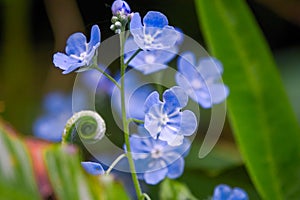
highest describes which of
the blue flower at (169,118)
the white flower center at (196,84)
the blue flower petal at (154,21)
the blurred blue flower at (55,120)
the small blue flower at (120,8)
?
the small blue flower at (120,8)

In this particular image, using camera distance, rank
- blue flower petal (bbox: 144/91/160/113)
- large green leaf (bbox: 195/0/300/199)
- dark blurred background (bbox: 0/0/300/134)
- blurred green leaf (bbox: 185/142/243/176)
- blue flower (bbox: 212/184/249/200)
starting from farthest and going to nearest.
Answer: dark blurred background (bbox: 0/0/300/134) < blurred green leaf (bbox: 185/142/243/176) < large green leaf (bbox: 195/0/300/199) < blue flower (bbox: 212/184/249/200) < blue flower petal (bbox: 144/91/160/113)

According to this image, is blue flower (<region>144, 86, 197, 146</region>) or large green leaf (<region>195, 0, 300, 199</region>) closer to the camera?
blue flower (<region>144, 86, 197, 146</region>)

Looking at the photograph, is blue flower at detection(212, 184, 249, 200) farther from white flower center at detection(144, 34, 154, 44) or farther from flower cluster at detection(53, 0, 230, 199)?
white flower center at detection(144, 34, 154, 44)

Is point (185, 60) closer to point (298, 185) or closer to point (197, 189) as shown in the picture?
point (298, 185)

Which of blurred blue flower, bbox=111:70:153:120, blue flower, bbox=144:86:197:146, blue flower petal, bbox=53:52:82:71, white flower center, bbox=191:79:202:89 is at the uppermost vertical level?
blue flower petal, bbox=53:52:82:71

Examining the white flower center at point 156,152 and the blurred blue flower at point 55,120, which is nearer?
the white flower center at point 156,152

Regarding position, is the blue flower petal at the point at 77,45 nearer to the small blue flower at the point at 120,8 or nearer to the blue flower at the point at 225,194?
the small blue flower at the point at 120,8

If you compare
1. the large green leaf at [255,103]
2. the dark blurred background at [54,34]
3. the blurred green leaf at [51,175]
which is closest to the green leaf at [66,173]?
the blurred green leaf at [51,175]

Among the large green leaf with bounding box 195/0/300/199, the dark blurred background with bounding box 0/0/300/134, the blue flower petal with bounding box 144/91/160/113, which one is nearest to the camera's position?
the blue flower petal with bounding box 144/91/160/113

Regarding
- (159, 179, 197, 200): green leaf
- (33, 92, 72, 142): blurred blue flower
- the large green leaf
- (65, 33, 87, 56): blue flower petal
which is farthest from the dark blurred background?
(65, 33, 87, 56): blue flower petal

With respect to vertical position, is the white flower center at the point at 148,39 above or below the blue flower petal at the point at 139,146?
above
